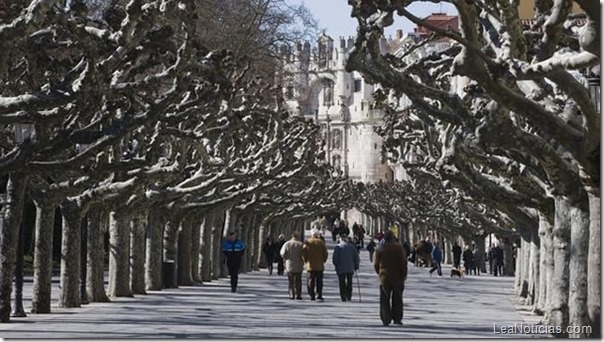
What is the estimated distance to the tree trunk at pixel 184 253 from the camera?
42906mm

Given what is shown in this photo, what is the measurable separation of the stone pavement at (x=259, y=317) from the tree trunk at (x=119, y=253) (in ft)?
1.54

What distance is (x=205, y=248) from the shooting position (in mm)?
46844

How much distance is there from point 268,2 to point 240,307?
1839 cm

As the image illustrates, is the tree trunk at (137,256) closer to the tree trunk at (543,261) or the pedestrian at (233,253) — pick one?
the pedestrian at (233,253)

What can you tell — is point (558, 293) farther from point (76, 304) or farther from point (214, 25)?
point (214, 25)

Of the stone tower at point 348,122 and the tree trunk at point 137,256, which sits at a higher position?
the stone tower at point 348,122

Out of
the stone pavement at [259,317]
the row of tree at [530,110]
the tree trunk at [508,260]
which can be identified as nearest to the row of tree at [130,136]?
the stone pavement at [259,317]

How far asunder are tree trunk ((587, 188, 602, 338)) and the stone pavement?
4.94 meters

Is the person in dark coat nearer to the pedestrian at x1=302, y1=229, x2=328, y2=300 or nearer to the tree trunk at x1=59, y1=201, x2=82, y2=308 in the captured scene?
the pedestrian at x1=302, y1=229, x2=328, y2=300

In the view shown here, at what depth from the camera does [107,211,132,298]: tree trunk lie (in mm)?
33312

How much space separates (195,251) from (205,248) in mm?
1178

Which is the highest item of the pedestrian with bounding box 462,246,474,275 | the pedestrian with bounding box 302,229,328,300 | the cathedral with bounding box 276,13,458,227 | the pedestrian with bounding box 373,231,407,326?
the cathedral with bounding box 276,13,458,227

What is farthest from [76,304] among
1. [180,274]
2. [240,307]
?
[180,274]

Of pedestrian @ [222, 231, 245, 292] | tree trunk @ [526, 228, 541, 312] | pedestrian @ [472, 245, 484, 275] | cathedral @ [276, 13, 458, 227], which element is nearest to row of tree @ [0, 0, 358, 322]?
pedestrian @ [222, 231, 245, 292]
